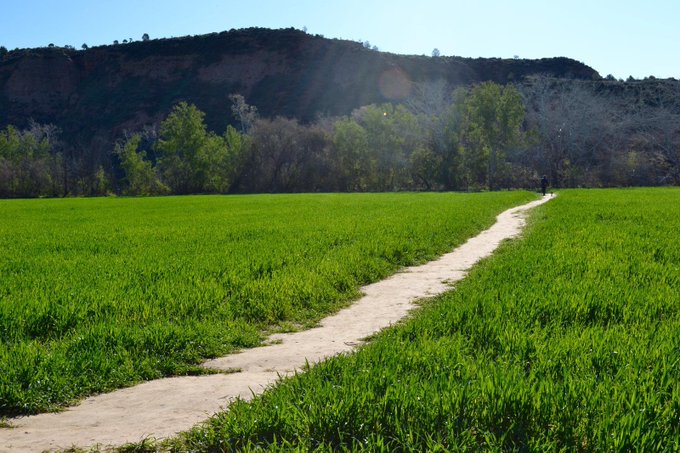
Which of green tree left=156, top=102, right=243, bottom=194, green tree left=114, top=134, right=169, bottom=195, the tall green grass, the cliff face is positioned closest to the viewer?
the tall green grass

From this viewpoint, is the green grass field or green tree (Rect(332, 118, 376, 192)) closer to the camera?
the green grass field

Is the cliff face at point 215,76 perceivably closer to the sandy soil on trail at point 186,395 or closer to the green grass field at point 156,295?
the green grass field at point 156,295

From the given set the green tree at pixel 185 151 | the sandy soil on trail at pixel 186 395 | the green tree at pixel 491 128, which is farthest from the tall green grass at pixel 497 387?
the green tree at pixel 185 151

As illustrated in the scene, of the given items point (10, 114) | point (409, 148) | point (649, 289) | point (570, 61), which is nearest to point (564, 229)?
point (649, 289)

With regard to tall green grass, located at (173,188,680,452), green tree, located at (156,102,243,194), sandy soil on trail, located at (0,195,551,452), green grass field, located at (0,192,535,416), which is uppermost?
green tree, located at (156,102,243,194)

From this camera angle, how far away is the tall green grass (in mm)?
3666


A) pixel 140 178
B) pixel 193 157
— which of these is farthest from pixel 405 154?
pixel 140 178

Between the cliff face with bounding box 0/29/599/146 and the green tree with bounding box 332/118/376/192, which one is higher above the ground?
the cliff face with bounding box 0/29/599/146

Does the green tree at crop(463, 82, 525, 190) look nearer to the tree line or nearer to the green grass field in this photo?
the tree line

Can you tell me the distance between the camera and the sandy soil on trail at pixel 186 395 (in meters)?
4.29

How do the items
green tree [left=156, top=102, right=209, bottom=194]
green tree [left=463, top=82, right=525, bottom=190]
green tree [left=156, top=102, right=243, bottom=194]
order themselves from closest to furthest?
green tree [left=463, top=82, right=525, bottom=190] < green tree [left=156, top=102, right=209, bottom=194] < green tree [left=156, top=102, right=243, bottom=194]

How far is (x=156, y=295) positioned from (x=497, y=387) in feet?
18.1

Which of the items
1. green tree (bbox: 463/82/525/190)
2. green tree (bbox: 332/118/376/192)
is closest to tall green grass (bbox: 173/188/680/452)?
green tree (bbox: 463/82/525/190)

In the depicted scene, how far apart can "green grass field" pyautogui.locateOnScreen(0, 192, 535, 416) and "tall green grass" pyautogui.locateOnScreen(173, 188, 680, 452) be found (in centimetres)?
187
